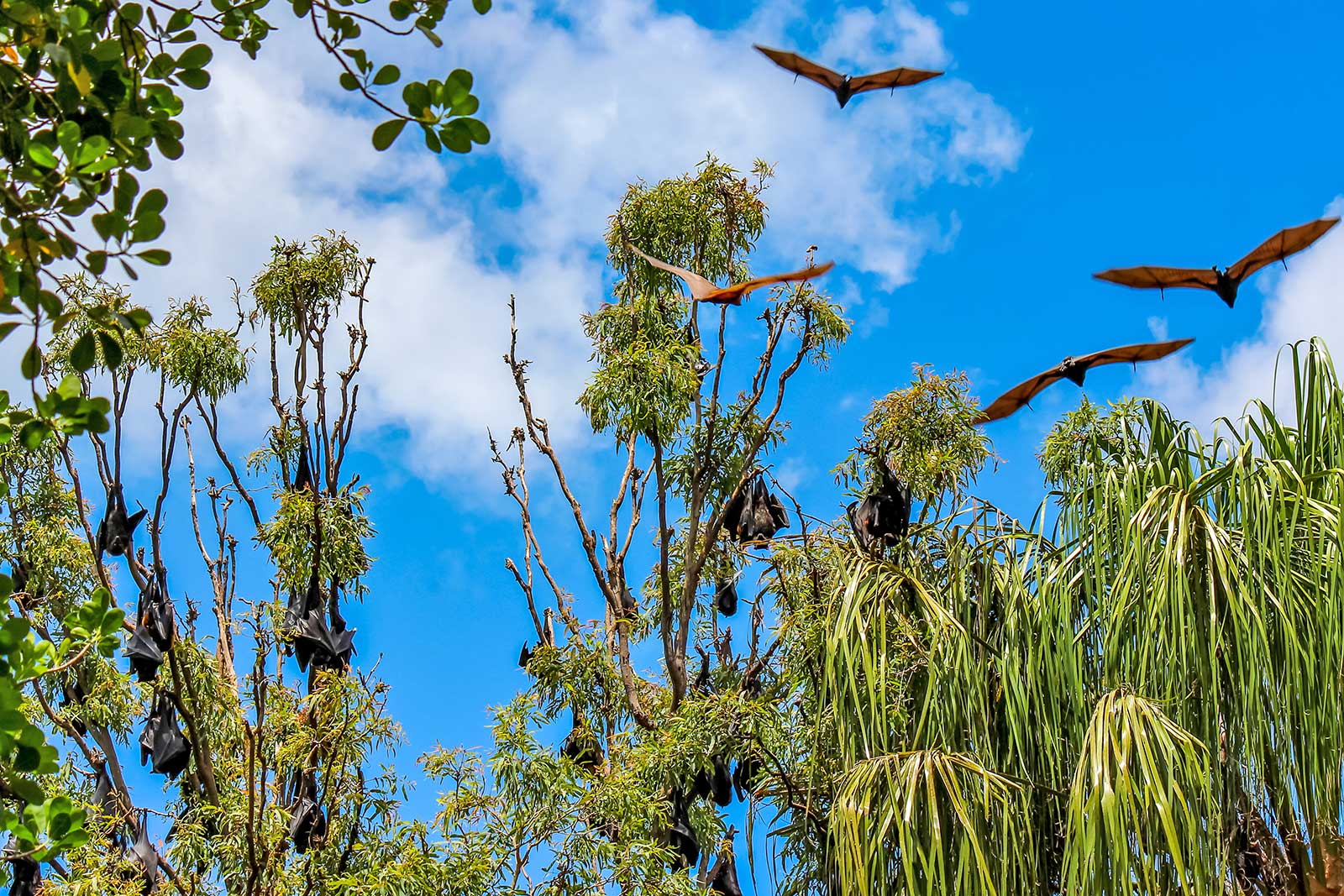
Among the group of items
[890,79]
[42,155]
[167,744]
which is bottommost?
[42,155]

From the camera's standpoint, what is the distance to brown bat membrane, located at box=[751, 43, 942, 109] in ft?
25.5

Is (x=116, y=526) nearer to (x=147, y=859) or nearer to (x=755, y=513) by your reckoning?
(x=147, y=859)

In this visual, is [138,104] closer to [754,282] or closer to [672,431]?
[754,282]

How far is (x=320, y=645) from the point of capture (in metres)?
9.12

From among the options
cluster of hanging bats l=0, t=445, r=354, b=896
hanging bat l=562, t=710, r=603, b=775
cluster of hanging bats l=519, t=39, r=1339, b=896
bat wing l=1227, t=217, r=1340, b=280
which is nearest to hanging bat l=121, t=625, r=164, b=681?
cluster of hanging bats l=0, t=445, r=354, b=896

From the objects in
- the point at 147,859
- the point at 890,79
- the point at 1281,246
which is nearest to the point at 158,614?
the point at 147,859

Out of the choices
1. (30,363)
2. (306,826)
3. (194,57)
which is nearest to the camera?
(30,363)

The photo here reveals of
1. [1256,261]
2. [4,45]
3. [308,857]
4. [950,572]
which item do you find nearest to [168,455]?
[308,857]

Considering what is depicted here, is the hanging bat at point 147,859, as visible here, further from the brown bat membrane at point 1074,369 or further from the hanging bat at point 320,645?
the brown bat membrane at point 1074,369

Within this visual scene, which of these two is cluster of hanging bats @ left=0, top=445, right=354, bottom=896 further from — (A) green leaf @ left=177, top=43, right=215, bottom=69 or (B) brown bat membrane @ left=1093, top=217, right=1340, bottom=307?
(A) green leaf @ left=177, top=43, right=215, bottom=69

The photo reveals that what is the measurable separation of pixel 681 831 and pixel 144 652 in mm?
3912

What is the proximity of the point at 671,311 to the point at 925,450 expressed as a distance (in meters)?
2.29

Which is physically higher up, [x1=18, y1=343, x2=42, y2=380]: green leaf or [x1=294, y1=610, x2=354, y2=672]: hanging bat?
[x1=294, y1=610, x2=354, y2=672]: hanging bat

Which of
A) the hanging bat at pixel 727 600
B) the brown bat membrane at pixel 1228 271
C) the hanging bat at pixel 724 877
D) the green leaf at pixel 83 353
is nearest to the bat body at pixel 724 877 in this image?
the hanging bat at pixel 724 877
